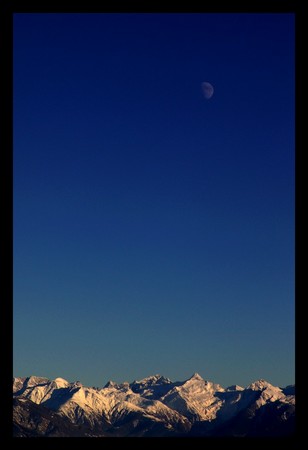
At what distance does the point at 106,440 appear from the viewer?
6.58ft
